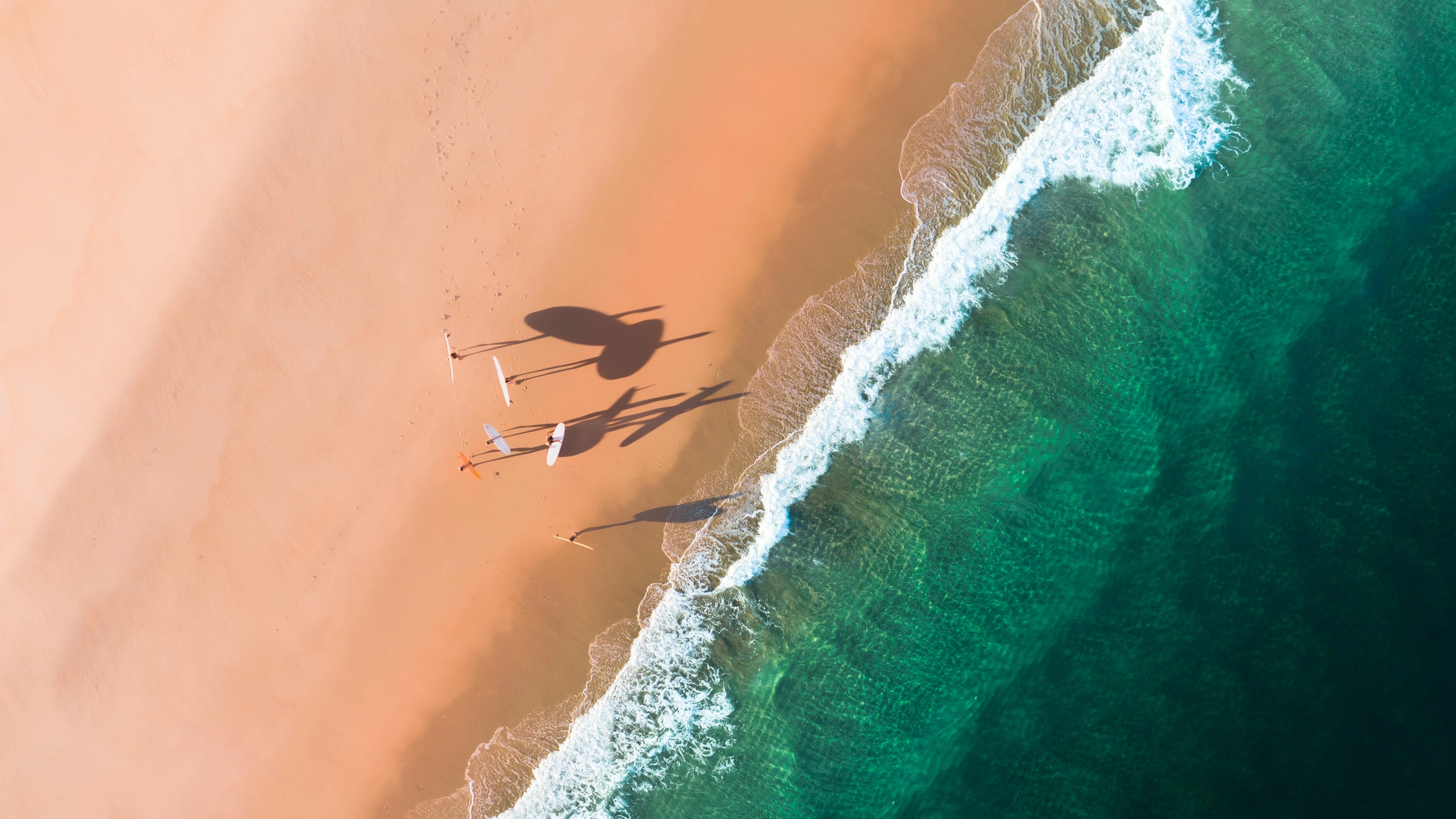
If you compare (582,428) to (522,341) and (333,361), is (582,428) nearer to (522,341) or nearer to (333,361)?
(522,341)

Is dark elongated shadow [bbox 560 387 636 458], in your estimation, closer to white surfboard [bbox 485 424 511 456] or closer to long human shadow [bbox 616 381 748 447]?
long human shadow [bbox 616 381 748 447]

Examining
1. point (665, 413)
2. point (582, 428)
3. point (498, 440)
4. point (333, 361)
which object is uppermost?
point (333, 361)

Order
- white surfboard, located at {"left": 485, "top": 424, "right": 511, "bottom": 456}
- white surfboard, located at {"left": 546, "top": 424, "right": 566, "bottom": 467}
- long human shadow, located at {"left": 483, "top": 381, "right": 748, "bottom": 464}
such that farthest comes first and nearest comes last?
long human shadow, located at {"left": 483, "top": 381, "right": 748, "bottom": 464} → white surfboard, located at {"left": 546, "top": 424, "right": 566, "bottom": 467} → white surfboard, located at {"left": 485, "top": 424, "right": 511, "bottom": 456}

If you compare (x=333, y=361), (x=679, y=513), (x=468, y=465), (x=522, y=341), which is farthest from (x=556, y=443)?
(x=333, y=361)

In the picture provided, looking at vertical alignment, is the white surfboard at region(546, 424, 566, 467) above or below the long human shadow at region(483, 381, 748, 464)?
below

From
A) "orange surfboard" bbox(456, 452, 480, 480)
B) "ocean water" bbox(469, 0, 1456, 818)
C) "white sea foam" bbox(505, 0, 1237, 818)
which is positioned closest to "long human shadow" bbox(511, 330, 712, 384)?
"orange surfboard" bbox(456, 452, 480, 480)

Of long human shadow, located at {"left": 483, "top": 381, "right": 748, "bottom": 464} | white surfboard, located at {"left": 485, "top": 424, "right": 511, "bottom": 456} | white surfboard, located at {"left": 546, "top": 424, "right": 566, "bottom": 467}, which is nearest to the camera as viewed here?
white surfboard, located at {"left": 485, "top": 424, "right": 511, "bottom": 456}
